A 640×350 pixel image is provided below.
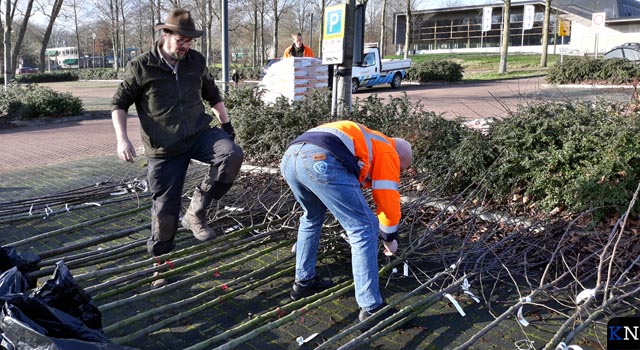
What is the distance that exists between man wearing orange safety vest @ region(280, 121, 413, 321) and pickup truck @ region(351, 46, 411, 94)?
17.7 metres

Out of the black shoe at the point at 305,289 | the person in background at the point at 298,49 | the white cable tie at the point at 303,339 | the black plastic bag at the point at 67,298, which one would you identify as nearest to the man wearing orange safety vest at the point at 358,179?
the white cable tie at the point at 303,339

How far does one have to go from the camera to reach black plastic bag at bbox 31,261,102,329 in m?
2.54

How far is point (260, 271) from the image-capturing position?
368cm

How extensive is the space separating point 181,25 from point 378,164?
1.59 meters

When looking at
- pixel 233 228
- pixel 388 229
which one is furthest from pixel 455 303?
pixel 233 228

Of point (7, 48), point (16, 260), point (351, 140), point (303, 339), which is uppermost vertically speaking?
point (7, 48)

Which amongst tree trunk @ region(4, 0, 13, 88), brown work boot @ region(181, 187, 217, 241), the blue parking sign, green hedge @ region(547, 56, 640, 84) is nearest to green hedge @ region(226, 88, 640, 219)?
the blue parking sign

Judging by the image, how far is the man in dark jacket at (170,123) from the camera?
3482 mm

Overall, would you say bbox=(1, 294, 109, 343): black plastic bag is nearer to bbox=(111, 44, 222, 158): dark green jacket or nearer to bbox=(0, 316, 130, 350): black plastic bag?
bbox=(0, 316, 130, 350): black plastic bag

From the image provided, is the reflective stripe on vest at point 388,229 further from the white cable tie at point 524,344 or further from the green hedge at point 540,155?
the green hedge at point 540,155

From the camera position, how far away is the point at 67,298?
2.60m

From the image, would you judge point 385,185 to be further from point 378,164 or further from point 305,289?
point 305,289

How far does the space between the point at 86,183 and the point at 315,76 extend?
16.4 ft

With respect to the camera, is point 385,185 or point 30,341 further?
point 385,185
